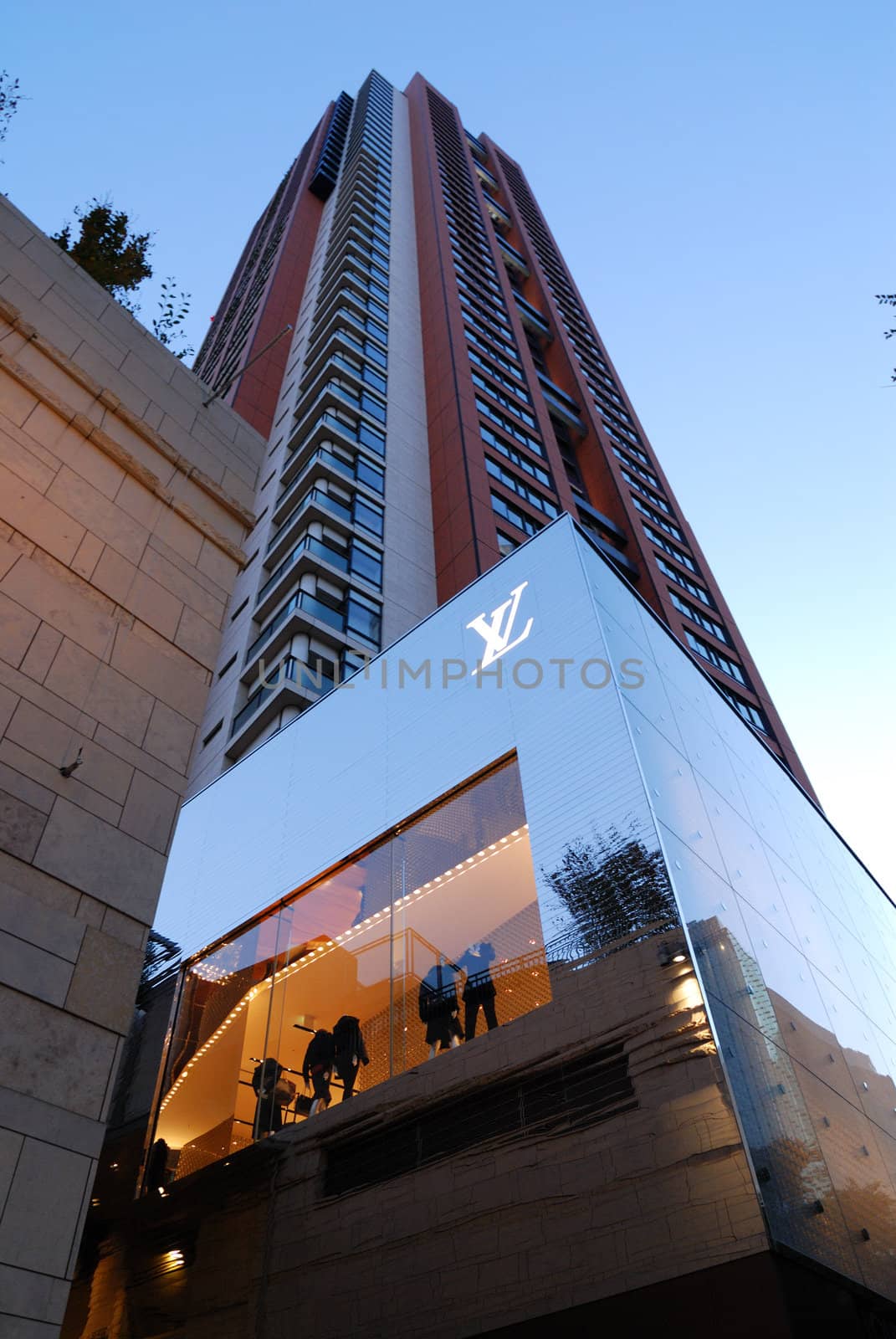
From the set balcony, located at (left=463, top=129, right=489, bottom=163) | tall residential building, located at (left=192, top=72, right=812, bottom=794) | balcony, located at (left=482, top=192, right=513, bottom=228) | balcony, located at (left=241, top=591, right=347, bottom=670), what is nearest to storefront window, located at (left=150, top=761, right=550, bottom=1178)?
tall residential building, located at (left=192, top=72, right=812, bottom=794)

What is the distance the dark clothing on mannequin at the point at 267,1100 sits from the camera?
1346 centimetres

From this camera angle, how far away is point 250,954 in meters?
15.9

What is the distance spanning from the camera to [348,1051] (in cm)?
1320

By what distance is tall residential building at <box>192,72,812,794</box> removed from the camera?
31.6 meters

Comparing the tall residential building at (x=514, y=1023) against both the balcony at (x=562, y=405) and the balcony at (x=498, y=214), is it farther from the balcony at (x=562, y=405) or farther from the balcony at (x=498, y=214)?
the balcony at (x=498, y=214)

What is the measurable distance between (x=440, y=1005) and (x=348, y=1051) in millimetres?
1680

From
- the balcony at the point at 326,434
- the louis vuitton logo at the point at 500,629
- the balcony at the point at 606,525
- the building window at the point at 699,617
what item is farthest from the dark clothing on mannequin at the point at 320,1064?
the balcony at the point at 606,525

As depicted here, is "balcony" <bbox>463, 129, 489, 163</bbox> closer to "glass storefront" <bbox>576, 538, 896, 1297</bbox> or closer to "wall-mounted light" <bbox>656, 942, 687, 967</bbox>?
"glass storefront" <bbox>576, 538, 896, 1297</bbox>

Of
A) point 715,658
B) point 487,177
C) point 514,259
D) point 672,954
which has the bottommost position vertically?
point 672,954

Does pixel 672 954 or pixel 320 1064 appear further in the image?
pixel 320 1064

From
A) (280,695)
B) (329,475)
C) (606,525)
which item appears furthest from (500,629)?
(606,525)

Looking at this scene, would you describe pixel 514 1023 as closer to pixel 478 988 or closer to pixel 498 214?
pixel 478 988

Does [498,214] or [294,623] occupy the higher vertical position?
[498,214]

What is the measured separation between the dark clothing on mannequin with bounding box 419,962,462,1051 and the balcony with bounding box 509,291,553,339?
168 ft
